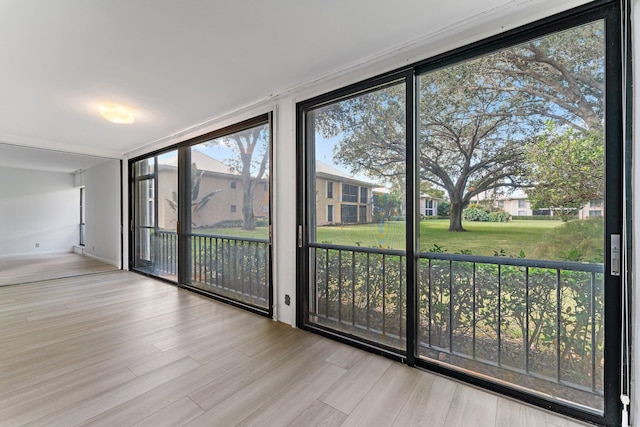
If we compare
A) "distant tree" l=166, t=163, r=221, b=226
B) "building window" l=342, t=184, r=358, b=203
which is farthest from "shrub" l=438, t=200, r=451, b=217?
"distant tree" l=166, t=163, r=221, b=226

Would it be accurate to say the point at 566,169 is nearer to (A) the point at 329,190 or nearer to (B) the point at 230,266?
(A) the point at 329,190

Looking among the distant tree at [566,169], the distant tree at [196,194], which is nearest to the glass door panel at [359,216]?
the distant tree at [566,169]

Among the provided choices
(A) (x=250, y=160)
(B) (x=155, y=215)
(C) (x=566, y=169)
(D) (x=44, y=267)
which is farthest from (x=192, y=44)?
(D) (x=44, y=267)

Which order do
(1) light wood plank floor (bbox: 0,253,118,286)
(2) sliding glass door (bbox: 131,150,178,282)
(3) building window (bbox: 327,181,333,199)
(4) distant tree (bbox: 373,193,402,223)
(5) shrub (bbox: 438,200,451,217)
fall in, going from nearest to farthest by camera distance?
1. (5) shrub (bbox: 438,200,451,217)
2. (4) distant tree (bbox: 373,193,402,223)
3. (3) building window (bbox: 327,181,333,199)
4. (2) sliding glass door (bbox: 131,150,178,282)
5. (1) light wood plank floor (bbox: 0,253,118,286)

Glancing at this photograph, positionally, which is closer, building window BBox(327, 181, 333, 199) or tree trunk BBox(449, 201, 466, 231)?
tree trunk BBox(449, 201, 466, 231)

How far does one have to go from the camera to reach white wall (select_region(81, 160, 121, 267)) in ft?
19.3

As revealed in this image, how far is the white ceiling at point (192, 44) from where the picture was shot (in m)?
1.66

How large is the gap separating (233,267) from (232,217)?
67 cm

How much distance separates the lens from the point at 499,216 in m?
1.87

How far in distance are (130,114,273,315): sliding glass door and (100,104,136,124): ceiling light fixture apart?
0.91 metres

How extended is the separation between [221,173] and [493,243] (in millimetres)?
3227

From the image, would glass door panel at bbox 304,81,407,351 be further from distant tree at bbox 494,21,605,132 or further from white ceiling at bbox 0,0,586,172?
distant tree at bbox 494,21,605,132

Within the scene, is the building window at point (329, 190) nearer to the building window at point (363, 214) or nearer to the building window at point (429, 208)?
the building window at point (363, 214)

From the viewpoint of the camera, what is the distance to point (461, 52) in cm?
193
